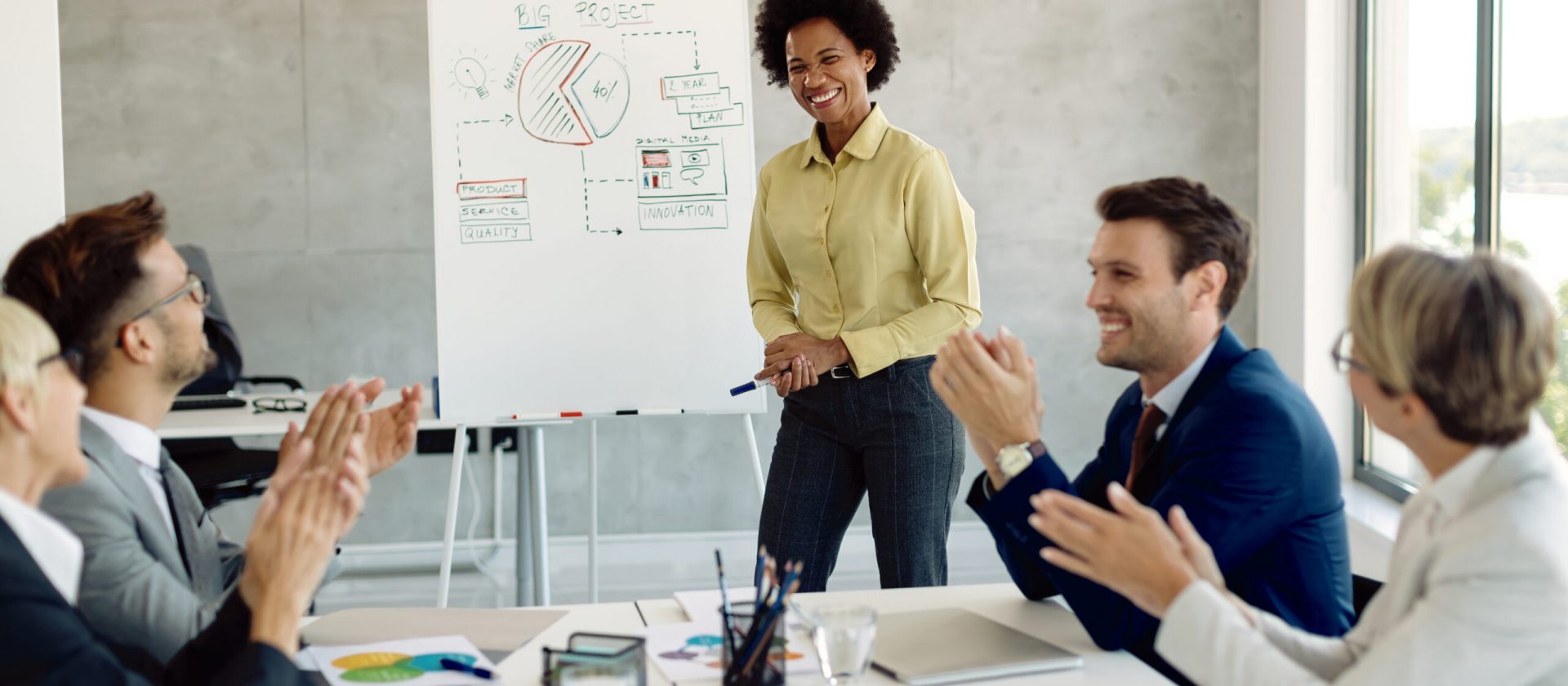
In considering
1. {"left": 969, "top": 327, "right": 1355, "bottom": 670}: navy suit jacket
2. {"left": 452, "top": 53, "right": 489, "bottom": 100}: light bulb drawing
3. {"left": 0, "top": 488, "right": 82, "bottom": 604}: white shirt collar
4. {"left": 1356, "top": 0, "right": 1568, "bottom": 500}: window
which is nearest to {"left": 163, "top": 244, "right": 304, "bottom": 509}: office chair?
{"left": 452, "top": 53, "right": 489, "bottom": 100}: light bulb drawing

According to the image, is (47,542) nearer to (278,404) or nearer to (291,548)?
(291,548)

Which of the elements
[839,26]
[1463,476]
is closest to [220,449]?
[839,26]

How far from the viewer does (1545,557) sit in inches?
47.4

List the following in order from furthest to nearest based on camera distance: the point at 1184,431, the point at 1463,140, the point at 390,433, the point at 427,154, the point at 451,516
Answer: the point at 427,154 < the point at 1463,140 < the point at 451,516 < the point at 390,433 < the point at 1184,431

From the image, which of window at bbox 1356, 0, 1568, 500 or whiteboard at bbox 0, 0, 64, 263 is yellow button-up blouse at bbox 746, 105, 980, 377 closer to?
window at bbox 1356, 0, 1568, 500


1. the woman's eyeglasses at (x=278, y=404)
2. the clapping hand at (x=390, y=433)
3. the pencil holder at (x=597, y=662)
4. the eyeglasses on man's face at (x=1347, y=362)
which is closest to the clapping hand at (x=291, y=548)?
the pencil holder at (x=597, y=662)

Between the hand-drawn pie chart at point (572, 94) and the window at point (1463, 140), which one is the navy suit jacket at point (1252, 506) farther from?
the hand-drawn pie chart at point (572, 94)

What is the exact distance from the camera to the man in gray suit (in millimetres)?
1479

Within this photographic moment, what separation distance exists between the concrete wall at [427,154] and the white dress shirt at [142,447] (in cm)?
332

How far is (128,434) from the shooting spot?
169 centimetres

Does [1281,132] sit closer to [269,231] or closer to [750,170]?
[750,170]

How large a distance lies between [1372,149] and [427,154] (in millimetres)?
3477

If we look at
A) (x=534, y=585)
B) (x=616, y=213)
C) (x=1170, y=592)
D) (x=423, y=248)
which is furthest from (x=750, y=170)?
(x=1170, y=592)

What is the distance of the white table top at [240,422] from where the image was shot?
3.74 meters
